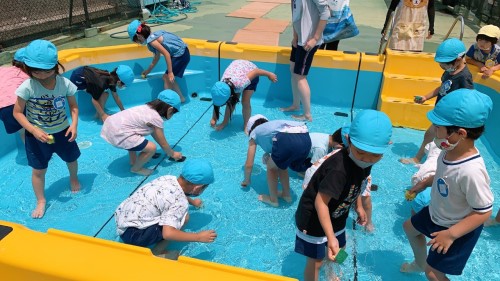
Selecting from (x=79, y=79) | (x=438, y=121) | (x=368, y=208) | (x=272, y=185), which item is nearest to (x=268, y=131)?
(x=272, y=185)

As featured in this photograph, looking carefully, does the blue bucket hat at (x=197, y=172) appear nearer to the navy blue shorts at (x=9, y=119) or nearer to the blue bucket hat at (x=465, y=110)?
the blue bucket hat at (x=465, y=110)

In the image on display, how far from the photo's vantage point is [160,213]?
262 cm

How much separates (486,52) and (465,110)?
11.6ft

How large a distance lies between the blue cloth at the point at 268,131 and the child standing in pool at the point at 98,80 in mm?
2184

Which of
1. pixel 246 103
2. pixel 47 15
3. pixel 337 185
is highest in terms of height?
pixel 337 185

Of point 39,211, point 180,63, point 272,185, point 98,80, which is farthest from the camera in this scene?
point 180,63

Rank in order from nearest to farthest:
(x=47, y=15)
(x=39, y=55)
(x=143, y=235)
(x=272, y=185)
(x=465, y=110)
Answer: (x=465, y=110)
(x=143, y=235)
(x=39, y=55)
(x=272, y=185)
(x=47, y=15)

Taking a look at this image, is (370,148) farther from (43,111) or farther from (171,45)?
(171,45)

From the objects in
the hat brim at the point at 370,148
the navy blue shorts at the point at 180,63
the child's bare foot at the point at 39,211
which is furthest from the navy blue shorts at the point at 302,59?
the child's bare foot at the point at 39,211

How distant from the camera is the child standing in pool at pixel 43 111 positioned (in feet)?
9.09

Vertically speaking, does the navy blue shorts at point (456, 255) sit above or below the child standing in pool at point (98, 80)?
above

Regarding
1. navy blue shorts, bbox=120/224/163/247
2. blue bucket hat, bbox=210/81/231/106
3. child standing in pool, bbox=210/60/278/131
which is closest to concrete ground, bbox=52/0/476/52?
child standing in pool, bbox=210/60/278/131

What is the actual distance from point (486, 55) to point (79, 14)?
329 inches

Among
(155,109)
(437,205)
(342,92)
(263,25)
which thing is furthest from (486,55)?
(263,25)
